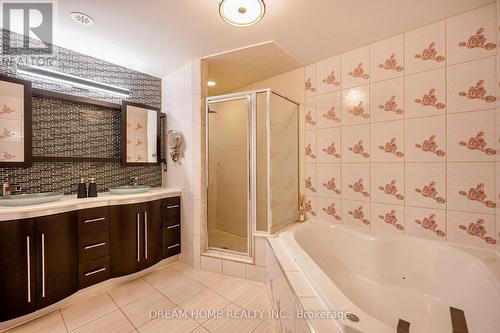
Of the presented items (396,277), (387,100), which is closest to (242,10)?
(387,100)

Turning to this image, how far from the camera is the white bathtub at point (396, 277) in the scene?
1050mm

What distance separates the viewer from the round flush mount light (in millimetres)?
1298

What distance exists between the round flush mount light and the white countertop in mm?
1635

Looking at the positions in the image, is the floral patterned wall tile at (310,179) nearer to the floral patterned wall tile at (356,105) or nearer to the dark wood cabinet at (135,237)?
the floral patterned wall tile at (356,105)

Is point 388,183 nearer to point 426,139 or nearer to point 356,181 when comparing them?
point 356,181

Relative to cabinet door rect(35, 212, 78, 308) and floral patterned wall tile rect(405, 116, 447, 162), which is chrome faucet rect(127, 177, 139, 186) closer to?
cabinet door rect(35, 212, 78, 308)

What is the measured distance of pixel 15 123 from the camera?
62.2 inches

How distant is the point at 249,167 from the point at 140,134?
130 cm

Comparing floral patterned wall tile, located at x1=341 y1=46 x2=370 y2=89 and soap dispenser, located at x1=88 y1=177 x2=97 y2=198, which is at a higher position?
floral patterned wall tile, located at x1=341 y1=46 x2=370 y2=89

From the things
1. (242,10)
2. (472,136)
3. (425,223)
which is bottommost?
(425,223)

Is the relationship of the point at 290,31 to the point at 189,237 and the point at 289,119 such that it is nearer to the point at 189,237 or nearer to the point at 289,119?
the point at 289,119

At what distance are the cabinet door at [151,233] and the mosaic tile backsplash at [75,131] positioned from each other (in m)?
0.53

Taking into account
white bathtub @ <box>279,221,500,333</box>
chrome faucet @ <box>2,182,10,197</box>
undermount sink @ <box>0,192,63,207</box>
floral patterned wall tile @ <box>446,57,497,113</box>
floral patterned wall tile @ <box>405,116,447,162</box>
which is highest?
floral patterned wall tile @ <box>446,57,497,113</box>

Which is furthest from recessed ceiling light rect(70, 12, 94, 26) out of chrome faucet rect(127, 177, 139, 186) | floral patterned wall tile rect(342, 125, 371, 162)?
floral patterned wall tile rect(342, 125, 371, 162)
